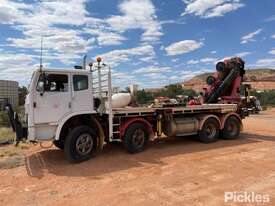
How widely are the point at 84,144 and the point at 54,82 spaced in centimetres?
199

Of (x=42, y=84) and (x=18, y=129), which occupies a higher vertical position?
(x=42, y=84)

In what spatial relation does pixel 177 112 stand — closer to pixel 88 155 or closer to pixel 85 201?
pixel 88 155

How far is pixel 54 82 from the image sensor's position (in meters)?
8.79

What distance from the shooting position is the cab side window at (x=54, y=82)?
28.0ft

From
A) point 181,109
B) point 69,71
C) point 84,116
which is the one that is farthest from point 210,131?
point 69,71

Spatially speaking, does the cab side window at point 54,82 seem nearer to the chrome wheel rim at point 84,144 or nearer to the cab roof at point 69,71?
the cab roof at point 69,71

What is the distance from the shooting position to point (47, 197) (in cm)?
613

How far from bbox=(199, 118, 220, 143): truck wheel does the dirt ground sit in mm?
1127

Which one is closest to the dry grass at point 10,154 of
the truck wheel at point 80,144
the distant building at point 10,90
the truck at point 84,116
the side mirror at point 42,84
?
the truck at point 84,116

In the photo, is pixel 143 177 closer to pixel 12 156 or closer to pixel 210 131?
pixel 12 156

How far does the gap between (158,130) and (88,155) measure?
9.53ft

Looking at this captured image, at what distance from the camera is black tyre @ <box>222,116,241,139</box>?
1265 centimetres

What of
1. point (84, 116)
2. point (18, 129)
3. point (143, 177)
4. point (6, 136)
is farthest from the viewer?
point (6, 136)

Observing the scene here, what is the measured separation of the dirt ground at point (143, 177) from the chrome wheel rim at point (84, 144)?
35cm
